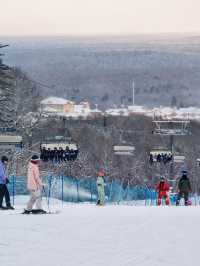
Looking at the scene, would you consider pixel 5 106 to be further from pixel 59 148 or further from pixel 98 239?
pixel 98 239

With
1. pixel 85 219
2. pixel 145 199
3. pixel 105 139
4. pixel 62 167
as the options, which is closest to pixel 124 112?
pixel 105 139

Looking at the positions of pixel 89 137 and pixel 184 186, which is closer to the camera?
pixel 184 186

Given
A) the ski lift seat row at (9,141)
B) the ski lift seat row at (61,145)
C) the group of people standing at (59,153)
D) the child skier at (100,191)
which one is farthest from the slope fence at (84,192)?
the child skier at (100,191)

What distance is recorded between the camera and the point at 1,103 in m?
70.4

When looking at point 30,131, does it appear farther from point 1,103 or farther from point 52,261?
point 52,261

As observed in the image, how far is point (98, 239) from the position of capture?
17.3m

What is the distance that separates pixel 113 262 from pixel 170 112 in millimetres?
145094

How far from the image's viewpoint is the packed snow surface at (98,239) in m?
14.7

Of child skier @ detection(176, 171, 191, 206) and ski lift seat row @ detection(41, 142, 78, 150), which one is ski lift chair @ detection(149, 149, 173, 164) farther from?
child skier @ detection(176, 171, 191, 206)

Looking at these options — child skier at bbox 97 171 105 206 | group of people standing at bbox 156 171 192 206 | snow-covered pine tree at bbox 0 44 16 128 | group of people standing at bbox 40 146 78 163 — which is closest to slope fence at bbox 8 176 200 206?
group of people standing at bbox 40 146 78 163

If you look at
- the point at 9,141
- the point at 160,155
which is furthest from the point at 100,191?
the point at 160,155

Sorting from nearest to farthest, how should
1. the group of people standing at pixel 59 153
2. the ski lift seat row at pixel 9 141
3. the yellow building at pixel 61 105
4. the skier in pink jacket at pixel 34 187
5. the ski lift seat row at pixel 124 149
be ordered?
1. the skier in pink jacket at pixel 34 187
2. the ski lift seat row at pixel 9 141
3. the group of people standing at pixel 59 153
4. the ski lift seat row at pixel 124 149
5. the yellow building at pixel 61 105

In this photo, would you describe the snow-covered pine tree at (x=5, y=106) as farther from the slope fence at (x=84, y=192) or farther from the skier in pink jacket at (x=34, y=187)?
the skier in pink jacket at (x=34, y=187)

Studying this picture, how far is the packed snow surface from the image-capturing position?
48.3 ft
